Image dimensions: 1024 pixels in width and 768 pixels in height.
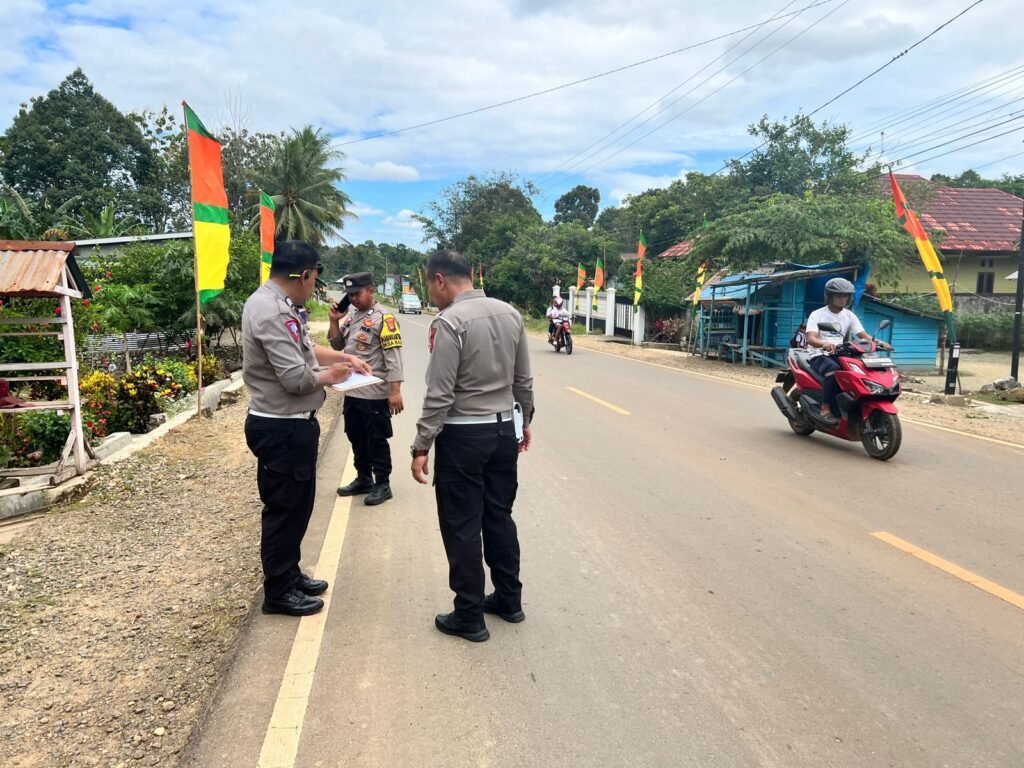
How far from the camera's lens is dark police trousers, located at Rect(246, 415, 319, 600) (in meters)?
3.34

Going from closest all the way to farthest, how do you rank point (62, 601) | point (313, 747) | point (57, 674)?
point (313, 747) → point (57, 674) → point (62, 601)

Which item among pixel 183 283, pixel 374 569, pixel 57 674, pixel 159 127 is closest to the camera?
pixel 57 674

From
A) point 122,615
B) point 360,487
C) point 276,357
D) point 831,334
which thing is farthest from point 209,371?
point 831,334

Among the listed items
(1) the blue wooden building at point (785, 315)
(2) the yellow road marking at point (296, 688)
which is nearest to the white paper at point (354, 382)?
(2) the yellow road marking at point (296, 688)

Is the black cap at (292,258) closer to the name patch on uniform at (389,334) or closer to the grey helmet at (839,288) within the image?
the name patch on uniform at (389,334)

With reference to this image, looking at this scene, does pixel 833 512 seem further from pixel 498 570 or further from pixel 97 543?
pixel 97 543

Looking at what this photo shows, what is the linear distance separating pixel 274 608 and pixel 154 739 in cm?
99

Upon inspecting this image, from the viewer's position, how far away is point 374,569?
4.08 m

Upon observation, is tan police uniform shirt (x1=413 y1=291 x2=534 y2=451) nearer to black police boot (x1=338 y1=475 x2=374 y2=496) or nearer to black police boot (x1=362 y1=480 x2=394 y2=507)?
black police boot (x1=362 y1=480 x2=394 y2=507)

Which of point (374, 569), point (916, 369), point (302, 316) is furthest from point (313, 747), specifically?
point (916, 369)

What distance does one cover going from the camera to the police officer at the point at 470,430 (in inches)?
125

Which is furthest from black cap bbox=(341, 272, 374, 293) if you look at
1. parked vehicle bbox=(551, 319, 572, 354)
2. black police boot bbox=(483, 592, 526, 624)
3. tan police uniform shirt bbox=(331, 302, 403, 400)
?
parked vehicle bbox=(551, 319, 572, 354)

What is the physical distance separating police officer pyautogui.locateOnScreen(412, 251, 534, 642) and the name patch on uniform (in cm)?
185

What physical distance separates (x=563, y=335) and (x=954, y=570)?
1496cm
